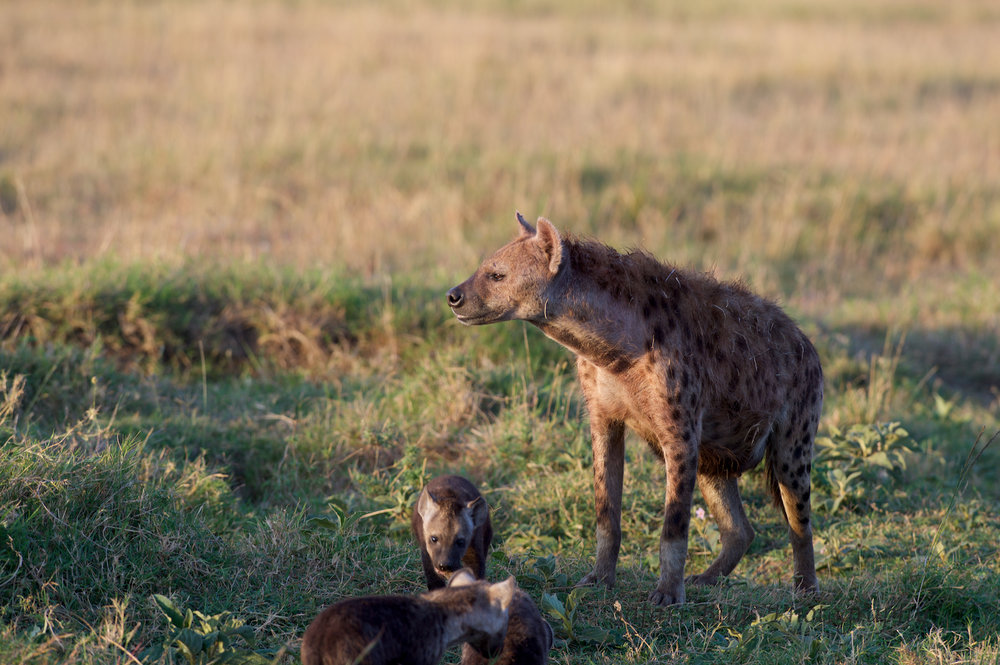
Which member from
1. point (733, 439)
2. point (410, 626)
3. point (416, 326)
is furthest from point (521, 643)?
point (416, 326)

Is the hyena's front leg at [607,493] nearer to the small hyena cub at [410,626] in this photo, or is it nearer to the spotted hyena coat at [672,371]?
the spotted hyena coat at [672,371]

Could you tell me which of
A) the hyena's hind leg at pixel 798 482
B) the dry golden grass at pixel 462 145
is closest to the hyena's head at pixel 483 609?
the hyena's hind leg at pixel 798 482

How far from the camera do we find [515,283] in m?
4.33

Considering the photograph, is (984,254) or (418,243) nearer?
(418,243)

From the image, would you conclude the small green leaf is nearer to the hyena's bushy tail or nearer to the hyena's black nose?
the hyena's black nose

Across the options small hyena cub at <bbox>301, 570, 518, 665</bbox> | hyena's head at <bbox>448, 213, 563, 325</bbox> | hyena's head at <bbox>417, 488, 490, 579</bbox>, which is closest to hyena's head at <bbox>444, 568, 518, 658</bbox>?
small hyena cub at <bbox>301, 570, 518, 665</bbox>

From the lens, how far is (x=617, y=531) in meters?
4.73

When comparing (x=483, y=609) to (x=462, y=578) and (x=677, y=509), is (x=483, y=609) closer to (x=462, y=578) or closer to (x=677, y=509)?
(x=462, y=578)

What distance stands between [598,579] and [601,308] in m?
1.23

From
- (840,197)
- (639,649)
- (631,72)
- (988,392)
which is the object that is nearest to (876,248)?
(840,197)

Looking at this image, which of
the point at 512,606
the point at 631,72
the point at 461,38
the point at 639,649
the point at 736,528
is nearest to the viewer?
the point at 512,606

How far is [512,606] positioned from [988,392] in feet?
17.5

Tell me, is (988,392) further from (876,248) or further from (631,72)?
(631,72)

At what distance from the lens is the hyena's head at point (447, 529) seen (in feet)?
13.4
